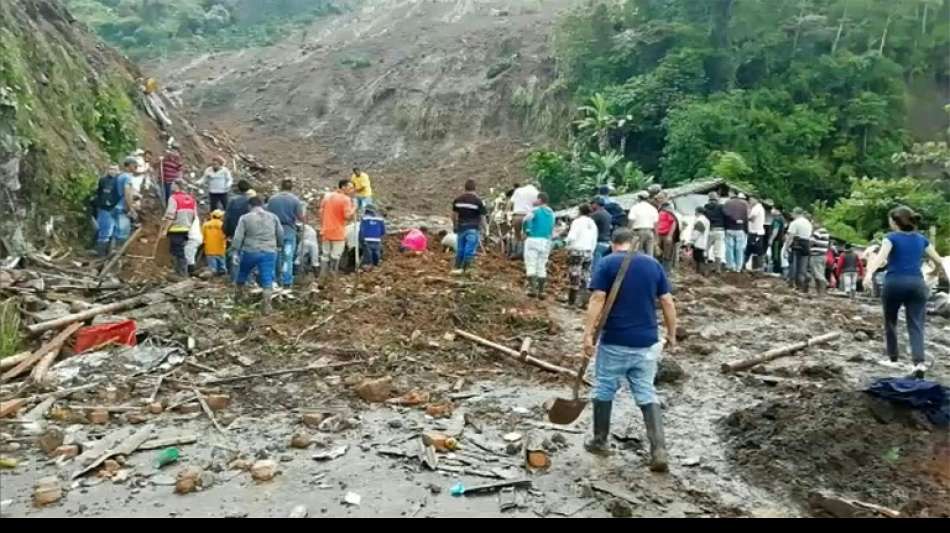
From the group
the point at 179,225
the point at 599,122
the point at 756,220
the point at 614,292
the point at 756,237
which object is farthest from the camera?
the point at 599,122

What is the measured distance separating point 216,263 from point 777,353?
785cm

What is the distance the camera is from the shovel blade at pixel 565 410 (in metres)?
6.77

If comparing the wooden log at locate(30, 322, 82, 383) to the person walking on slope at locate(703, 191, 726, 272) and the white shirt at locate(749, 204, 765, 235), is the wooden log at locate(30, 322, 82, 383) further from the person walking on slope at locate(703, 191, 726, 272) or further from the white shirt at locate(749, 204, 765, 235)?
the white shirt at locate(749, 204, 765, 235)

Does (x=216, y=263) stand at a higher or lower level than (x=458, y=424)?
higher

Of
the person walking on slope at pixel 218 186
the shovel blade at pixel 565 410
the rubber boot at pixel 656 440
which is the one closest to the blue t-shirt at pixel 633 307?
the rubber boot at pixel 656 440

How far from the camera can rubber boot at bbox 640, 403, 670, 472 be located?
6.15m

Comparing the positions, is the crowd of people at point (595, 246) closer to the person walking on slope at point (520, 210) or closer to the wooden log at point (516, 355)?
the person walking on slope at point (520, 210)

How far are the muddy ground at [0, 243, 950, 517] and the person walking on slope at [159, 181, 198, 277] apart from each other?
3.48 ft

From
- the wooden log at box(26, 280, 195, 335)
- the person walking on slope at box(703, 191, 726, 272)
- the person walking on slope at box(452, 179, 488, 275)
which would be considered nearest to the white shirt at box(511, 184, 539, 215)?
the person walking on slope at box(452, 179, 488, 275)

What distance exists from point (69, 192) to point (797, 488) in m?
11.6

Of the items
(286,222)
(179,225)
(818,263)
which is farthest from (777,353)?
(179,225)

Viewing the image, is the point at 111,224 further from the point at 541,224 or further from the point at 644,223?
the point at 644,223

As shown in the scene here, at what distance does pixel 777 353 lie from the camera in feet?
32.5
